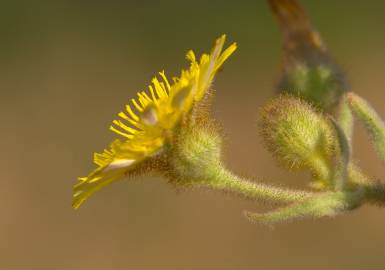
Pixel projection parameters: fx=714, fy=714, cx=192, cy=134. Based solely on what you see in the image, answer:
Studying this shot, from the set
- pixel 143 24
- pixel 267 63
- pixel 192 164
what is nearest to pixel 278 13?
pixel 192 164

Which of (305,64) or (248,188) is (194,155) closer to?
(248,188)

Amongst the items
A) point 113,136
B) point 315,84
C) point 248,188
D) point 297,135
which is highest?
point 113,136

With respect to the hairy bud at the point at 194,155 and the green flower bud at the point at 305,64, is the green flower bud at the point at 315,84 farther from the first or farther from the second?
the hairy bud at the point at 194,155

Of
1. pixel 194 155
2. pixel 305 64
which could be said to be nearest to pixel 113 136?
pixel 305 64

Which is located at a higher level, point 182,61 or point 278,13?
point 182,61

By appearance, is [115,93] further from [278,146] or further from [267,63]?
[278,146]

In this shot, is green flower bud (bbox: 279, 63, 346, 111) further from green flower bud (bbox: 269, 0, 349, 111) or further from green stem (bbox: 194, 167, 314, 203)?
green stem (bbox: 194, 167, 314, 203)
